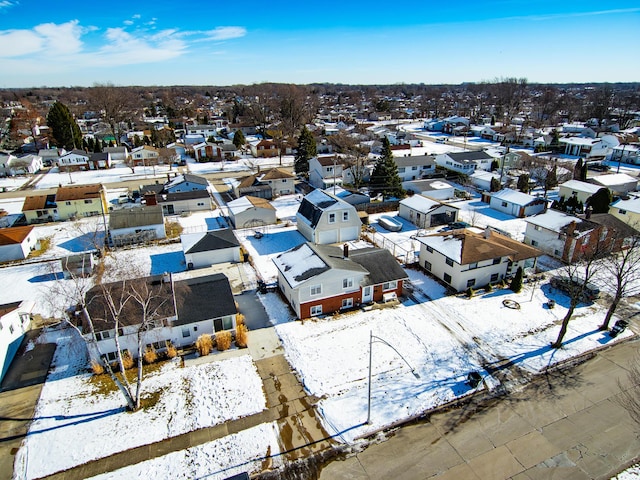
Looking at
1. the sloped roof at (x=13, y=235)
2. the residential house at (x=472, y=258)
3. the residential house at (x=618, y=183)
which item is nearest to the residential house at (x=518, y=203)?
the residential house at (x=618, y=183)

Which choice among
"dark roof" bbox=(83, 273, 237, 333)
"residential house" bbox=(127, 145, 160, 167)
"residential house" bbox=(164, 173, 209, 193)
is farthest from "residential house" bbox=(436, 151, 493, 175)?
"residential house" bbox=(127, 145, 160, 167)

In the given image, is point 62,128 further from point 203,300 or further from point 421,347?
point 421,347

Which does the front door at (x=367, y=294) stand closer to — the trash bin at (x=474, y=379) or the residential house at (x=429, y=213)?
the trash bin at (x=474, y=379)

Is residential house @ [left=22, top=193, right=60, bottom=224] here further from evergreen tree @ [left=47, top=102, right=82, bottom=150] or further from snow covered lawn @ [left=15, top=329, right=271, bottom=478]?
evergreen tree @ [left=47, top=102, right=82, bottom=150]

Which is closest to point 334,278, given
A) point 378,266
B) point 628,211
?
point 378,266

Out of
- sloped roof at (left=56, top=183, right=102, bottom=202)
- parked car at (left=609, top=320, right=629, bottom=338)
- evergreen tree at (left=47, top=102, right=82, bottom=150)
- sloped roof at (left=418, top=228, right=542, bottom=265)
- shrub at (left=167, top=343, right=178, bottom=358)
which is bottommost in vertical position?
parked car at (left=609, top=320, right=629, bottom=338)

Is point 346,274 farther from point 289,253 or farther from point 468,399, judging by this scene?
point 468,399
